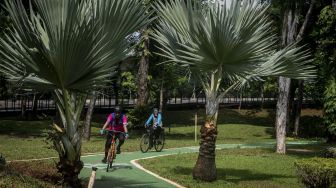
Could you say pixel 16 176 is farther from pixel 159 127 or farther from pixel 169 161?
pixel 159 127

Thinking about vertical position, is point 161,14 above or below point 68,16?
above

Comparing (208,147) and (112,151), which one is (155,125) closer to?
(112,151)

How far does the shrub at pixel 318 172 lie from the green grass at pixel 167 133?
5630mm

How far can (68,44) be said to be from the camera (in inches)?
262

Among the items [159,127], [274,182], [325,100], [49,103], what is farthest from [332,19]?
[49,103]

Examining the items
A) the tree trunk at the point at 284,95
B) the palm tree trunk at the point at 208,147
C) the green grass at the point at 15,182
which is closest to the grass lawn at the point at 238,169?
the palm tree trunk at the point at 208,147

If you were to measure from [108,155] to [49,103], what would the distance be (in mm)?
29313

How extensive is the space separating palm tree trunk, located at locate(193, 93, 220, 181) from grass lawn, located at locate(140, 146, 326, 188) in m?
0.23

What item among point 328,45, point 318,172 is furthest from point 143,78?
point 318,172

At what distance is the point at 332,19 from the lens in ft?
64.8

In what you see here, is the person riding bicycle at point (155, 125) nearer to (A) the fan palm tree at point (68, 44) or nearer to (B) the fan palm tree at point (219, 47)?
(B) the fan palm tree at point (219, 47)

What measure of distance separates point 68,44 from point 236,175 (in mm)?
8190

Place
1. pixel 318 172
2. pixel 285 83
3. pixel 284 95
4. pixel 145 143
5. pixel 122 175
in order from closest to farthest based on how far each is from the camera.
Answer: pixel 318 172 → pixel 122 175 → pixel 145 143 → pixel 284 95 → pixel 285 83

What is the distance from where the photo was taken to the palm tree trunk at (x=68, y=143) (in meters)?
7.36
